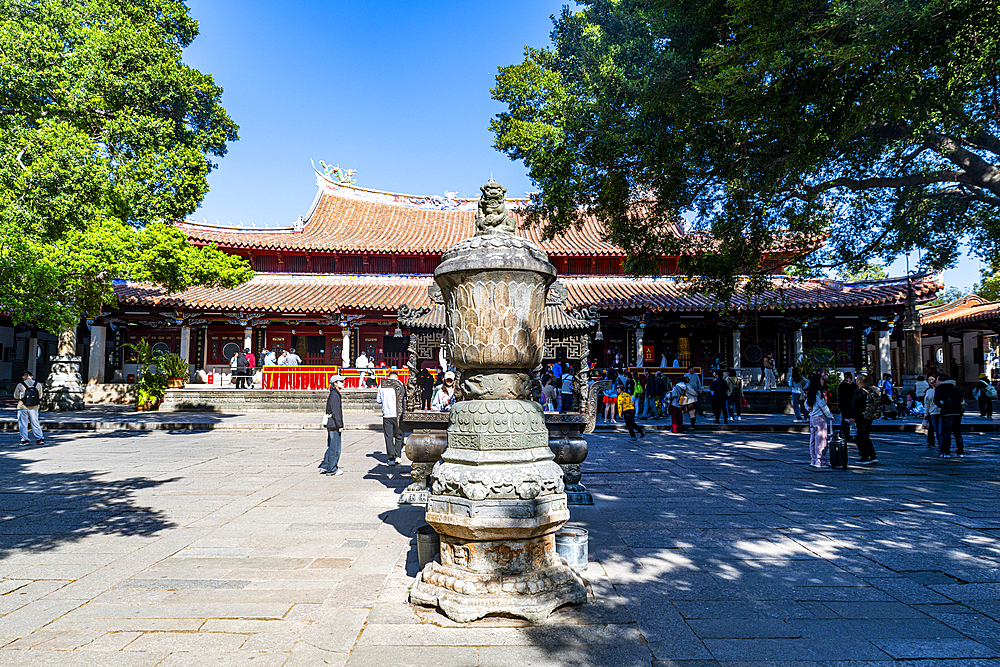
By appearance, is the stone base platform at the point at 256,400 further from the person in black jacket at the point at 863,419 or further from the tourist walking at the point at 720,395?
the person in black jacket at the point at 863,419

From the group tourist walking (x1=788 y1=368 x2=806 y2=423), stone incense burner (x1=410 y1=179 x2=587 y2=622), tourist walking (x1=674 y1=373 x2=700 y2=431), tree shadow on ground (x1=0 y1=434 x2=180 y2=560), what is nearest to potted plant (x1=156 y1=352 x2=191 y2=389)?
tree shadow on ground (x1=0 y1=434 x2=180 y2=560)

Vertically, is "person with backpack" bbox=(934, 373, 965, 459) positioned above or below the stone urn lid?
below

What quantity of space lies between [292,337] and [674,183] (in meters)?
18.0

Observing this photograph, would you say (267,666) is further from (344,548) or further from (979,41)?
(979,41)

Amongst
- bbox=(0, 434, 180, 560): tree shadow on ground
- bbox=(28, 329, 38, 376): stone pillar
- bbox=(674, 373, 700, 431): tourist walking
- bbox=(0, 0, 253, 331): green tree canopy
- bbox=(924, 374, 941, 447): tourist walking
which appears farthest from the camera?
bbox=(28, 329, 38, 376): stone pillar

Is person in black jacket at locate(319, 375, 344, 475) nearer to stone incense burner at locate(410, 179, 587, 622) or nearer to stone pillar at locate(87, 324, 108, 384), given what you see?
stone incense burner at locate(410, 179, 587, 622)

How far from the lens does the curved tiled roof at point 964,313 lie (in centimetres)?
2270

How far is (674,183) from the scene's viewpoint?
1134 centimetres

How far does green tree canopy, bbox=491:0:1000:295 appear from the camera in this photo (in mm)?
7457

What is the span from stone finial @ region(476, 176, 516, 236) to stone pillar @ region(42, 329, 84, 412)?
19.8 m

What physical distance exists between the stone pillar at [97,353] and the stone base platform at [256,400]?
5.49 meters

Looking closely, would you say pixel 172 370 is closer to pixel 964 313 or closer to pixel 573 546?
pixel 573 546

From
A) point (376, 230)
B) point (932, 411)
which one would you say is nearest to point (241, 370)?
point (376, 230)

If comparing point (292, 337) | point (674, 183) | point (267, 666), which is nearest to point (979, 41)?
point (674, 183)
